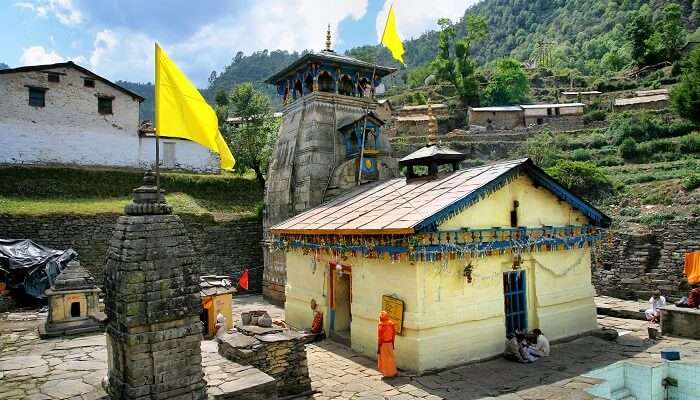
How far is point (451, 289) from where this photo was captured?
9.80 meters

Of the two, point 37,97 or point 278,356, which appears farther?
point 37,97

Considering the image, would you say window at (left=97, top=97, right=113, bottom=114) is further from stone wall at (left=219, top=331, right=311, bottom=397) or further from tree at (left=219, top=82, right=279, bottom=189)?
stone wall at (left=219, top=331, right=311, bottom=397)

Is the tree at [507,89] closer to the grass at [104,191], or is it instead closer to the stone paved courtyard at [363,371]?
the grass at [104,191]

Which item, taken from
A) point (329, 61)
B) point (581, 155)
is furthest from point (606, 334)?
point (581, 155)

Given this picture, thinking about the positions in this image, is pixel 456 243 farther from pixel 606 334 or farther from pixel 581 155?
pixel 581 155

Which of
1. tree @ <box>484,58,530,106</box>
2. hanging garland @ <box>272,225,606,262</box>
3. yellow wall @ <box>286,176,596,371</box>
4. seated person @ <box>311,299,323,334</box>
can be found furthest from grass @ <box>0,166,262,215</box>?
tree @ <box>484,58,530,106</box>

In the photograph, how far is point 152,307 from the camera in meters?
6.43

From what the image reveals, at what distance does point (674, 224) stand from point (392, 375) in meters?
13.9

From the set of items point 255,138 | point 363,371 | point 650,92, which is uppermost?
point 650,92

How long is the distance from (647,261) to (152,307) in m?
17.0

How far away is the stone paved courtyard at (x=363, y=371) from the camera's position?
789cm

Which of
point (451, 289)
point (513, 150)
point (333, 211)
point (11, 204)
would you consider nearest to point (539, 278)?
point (451, 289)

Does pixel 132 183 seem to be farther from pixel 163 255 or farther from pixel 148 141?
pixel 163 255

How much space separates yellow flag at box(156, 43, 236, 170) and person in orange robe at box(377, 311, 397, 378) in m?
4.66
